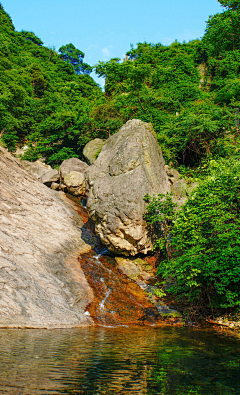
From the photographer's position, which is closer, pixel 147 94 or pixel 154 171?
pixel 154 171

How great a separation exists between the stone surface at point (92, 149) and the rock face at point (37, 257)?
745 cm

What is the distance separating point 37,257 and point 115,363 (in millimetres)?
8050

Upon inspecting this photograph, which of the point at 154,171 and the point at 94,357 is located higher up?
the point at 154,171

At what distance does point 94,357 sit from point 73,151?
2687 centimetres

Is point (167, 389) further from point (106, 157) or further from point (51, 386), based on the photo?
point (106, 157)

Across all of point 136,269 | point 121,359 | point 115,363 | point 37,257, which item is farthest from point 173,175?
point 115,363

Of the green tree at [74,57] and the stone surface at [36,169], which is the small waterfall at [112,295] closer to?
the stone surface at [36,169]

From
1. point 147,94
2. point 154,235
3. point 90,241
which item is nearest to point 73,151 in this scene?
point 147,94

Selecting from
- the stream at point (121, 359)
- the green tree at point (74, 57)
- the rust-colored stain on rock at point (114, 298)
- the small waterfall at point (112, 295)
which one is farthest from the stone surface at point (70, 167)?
the green tree at point (74, 57)

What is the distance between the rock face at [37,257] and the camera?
9648 millimetres

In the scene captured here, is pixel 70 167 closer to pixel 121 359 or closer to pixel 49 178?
pixel 49 178

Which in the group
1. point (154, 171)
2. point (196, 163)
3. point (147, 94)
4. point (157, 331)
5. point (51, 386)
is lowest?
point (157, 331)

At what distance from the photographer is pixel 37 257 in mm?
12680

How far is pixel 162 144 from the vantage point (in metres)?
23.6
